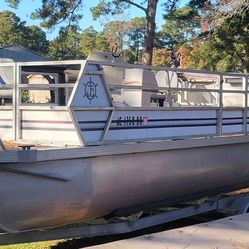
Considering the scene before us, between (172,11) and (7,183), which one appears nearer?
(7,183)

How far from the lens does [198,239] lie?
495 centimetres

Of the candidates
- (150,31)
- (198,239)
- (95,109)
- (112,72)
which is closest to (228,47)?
(150,31)

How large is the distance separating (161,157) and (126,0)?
51.0 feet

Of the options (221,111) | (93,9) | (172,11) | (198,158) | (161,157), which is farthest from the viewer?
(93,9)

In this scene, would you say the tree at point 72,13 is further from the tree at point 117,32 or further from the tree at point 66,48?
the tree at point 117,32

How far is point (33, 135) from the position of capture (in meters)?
5.67

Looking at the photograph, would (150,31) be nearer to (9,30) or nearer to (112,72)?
(112,72)

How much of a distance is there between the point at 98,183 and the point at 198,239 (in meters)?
1.18

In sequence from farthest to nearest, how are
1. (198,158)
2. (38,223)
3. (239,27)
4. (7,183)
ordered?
(239,27) → (198,158) → (38,223) → (7,183)

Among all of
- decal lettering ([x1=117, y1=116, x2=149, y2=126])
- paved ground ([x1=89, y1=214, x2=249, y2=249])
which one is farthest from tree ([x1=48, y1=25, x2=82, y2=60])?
paved ground ([x1=89, y1=214, x2=249, y2=249])

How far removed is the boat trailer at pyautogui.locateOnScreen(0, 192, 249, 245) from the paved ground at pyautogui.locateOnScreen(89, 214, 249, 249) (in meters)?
0.73

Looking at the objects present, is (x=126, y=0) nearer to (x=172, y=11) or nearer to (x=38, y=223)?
(x=172, y=11)

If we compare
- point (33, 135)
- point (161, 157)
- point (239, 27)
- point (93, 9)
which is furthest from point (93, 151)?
point (93, 9)

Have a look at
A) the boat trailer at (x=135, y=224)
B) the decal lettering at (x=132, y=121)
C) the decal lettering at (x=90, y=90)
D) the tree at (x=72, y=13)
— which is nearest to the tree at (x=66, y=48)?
the tree at (x=72, y=13)
